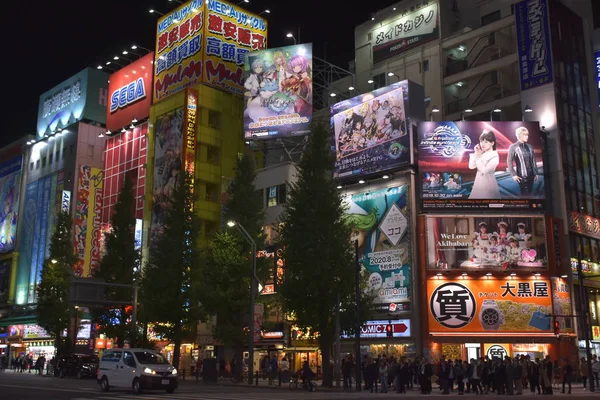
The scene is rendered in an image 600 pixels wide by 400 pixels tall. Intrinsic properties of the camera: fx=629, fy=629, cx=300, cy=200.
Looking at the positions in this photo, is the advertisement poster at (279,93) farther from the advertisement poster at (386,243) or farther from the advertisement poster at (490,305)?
the advertisement poster at (490,305)

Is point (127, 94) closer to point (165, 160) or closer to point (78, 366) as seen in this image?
point (165, 160)

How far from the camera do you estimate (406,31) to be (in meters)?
52.6

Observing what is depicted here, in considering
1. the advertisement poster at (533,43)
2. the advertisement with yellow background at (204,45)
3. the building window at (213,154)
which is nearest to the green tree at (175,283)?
the building window at (213,154)

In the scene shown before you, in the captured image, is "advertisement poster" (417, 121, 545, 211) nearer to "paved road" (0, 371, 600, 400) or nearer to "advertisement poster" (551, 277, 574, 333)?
"advertisement poster" (551, 277, 574, 333)

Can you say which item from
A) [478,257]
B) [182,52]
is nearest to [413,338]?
[478,257]

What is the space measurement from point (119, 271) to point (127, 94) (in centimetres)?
2719

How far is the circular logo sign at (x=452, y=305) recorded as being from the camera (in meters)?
36.1

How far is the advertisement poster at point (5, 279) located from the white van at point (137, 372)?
55615 millimetres

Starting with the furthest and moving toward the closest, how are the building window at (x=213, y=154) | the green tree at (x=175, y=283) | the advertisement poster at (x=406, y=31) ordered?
the building window at (x=213, y=154) → the advertisement poster at (x=406, y=31) → the green tree at (x=175, y=283)

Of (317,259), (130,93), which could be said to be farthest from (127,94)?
(317,259)

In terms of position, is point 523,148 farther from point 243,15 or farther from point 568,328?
point 243,15

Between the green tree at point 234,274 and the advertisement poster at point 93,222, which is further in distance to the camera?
the advertisement poster at point 93,222

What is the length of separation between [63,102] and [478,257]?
56868 millimetres

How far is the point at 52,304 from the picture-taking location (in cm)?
4756
